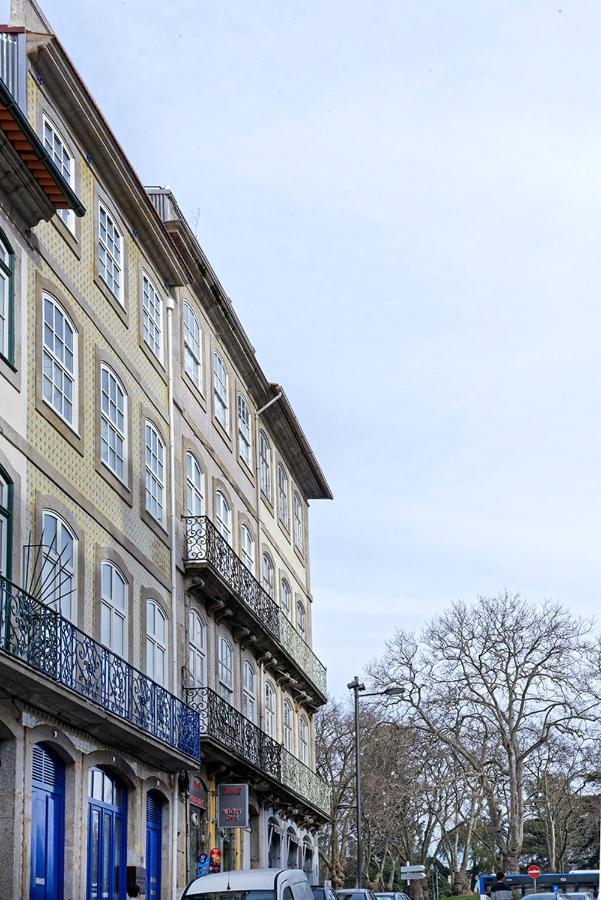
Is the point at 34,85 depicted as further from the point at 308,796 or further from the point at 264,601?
the point at 308,796

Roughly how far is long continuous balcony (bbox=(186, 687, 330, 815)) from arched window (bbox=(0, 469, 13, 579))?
31.6ft

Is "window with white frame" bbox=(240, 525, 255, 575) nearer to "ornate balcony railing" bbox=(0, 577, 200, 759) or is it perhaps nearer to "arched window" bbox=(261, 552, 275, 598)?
"arched window" bbox=(261, 552, 275, 598)

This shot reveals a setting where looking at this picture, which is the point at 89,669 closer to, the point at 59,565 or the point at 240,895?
the point at 59,565

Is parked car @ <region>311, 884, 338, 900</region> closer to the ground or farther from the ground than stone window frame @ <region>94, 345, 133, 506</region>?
closer to the ground

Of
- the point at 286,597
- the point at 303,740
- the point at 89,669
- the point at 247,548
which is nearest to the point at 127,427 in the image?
the point at 89,669

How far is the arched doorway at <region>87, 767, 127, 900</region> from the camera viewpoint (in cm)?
2242

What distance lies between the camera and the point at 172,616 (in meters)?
28.3

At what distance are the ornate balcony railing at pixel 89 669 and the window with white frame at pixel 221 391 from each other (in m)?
10.1

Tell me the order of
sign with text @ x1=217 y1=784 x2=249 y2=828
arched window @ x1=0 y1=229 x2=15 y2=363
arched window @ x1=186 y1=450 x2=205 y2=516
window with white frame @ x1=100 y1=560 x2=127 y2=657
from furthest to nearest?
arched window @ x1=186 y1=450 x2=205 y2=516
sign with text @ x1=217 y1=784 x2=249 y2=828
window with white frame @ x1=100 y1=560 x2=127 y2=657
arched window @ x1=0 y1=229 x2=15 y2=363

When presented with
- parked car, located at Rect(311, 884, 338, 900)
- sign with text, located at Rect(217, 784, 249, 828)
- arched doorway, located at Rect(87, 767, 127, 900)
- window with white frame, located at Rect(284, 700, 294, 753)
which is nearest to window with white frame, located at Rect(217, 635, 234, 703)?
sign with text, located at Rect(217, 784, 249, 828)

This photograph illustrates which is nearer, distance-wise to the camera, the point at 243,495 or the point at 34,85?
the point at 34,85

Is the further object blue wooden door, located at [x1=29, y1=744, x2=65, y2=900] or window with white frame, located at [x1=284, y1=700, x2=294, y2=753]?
window with white frame, located at [x1=284, y1=700, x2=294, y2=753]

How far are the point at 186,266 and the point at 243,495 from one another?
7901mm

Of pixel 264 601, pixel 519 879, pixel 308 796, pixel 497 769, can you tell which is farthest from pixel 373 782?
pixel 264 601
